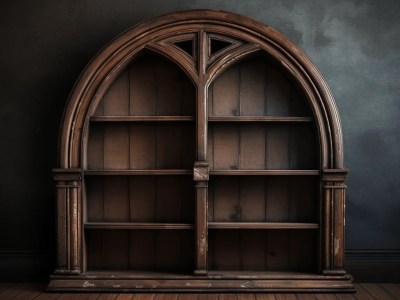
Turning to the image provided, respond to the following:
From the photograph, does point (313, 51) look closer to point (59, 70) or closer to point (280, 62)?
point (280, 62)

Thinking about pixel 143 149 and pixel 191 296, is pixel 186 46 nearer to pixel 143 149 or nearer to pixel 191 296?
pixel 143 149

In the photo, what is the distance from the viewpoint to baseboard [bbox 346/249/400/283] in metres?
3.72

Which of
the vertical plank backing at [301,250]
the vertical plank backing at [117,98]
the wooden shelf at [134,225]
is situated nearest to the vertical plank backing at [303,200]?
the vertical plank backing at [301,250]

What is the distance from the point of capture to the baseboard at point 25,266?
3.75 metres

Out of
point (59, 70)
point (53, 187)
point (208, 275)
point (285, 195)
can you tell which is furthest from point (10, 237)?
point (285, 195)

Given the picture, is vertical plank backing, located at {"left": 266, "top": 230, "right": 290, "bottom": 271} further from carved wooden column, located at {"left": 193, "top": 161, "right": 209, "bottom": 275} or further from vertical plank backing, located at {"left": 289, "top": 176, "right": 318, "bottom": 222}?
carved wooden column, located at {"left": 193, "top": 161, "right": 209, "bottom": 275}

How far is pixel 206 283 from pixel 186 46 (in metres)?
Answer: 1.69

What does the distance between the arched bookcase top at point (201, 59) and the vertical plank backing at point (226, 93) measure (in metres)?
0.20

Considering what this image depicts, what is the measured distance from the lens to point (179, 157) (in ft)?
12.0

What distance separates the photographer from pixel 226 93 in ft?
12.0

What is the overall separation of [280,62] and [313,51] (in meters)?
0.46

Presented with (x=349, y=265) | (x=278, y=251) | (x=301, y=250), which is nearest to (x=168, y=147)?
(x=278, y=251)

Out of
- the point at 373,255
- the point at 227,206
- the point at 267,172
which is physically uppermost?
the point at 267,172

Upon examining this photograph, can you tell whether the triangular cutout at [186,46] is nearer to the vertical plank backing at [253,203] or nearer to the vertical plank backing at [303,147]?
the vertical plank backing at [303,147]
